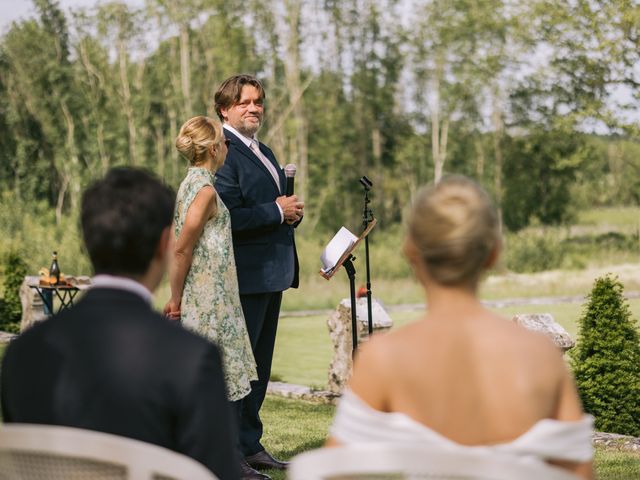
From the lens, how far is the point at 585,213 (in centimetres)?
5300

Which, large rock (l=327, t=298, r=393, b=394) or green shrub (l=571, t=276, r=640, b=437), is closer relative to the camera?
green shrub (l=571, t=276, r=640, b=437)

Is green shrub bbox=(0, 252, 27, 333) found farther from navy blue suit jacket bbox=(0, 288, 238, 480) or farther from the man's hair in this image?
navy blue suit jacket bbox=(0, 288, 238, 480)

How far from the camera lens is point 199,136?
16.5ft

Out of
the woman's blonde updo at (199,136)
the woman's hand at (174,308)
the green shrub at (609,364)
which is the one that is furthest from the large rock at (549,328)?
the woman's blonde updo at (199,136)

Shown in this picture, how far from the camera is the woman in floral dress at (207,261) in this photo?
5.05 m

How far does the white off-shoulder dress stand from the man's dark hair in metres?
0.52

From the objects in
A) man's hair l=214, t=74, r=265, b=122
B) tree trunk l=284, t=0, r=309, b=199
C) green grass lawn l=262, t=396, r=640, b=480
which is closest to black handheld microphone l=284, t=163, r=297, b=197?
man's hair l=214, t=74, r=265, b=122

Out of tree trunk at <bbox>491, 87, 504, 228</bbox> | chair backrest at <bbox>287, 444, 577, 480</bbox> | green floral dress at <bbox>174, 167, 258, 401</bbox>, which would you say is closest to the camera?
chair backrest at <bbox>287, 444, 577, 480</bbox>

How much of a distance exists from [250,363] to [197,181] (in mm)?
998

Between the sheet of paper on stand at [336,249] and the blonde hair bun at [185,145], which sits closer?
the blonde hair bun at [185,145]

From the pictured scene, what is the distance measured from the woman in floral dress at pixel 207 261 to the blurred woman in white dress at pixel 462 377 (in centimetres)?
303

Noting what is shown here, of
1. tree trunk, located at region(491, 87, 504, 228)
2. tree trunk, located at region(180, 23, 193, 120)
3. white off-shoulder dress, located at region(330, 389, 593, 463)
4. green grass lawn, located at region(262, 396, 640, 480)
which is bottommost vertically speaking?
green grass lawn, located at region(262, 396, 640, 480)

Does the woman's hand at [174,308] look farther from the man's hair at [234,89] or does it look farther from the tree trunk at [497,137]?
the tree trunk at [497,137]

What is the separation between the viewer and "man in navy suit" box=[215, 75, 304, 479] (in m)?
5.66
